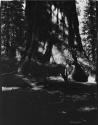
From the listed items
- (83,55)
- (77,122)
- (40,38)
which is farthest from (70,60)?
(77,122)

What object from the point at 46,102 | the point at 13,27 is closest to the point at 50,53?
the point at 13,27

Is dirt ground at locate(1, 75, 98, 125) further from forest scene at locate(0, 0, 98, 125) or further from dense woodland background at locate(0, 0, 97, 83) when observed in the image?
dense woodland background at locate(0, 0, 97, 83)

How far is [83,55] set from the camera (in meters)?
8.54

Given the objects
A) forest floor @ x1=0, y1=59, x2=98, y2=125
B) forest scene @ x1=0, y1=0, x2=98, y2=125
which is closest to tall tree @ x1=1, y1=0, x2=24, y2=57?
forest scene @ x1=0, y1=0, x2=98, y2=125

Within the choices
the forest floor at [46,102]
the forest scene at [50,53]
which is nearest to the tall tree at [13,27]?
the forest scene at [50,53]

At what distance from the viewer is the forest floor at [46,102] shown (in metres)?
5.99

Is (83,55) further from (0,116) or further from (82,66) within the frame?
(0,116)

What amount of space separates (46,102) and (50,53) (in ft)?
6.05

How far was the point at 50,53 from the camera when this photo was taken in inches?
328

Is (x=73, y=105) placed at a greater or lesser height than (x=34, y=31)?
lesser

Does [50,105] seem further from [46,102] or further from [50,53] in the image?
[50,53]

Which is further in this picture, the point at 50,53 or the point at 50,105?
the point at 50,53

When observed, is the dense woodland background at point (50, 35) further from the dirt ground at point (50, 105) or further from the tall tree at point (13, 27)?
the dirt ground at point (50, 105)

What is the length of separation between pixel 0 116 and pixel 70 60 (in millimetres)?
3248
